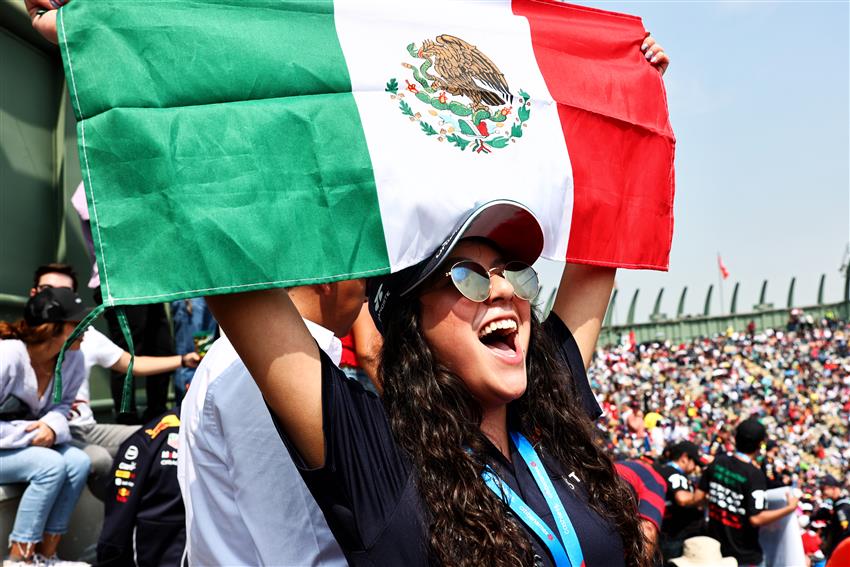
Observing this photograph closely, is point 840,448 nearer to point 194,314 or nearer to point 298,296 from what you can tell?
point 194,314

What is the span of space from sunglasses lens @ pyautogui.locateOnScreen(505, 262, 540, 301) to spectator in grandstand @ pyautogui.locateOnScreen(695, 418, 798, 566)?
4783mm

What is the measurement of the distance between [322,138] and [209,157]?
269mm

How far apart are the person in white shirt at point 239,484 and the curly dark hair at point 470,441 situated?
31 cm

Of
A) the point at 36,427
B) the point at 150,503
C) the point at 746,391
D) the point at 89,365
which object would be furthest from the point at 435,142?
the point at 746,391

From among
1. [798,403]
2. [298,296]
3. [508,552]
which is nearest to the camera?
[508,552]

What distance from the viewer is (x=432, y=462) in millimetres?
1531

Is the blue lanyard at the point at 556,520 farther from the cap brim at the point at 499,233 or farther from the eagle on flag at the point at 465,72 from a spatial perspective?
the eagle on flag at the point at 465,72

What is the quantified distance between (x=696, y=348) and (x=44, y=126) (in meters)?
29.2

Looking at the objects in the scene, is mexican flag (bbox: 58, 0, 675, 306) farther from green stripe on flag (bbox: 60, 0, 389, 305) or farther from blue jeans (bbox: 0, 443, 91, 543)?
blue jeans (bbox: 0, 443, 91, 543)

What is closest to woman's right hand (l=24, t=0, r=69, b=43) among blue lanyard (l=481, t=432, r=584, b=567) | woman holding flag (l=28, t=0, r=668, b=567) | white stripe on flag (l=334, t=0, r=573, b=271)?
woman holding flag (l=28, t=0, r=668, b=567)

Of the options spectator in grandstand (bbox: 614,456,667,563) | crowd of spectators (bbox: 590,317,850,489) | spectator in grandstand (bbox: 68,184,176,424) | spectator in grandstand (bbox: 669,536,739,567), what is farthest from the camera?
crowd of spectators (bbox: 590,317,850,489)

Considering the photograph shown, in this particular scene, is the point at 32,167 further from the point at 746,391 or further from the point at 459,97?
the point at 746,391

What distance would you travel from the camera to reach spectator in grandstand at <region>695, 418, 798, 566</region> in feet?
19.2

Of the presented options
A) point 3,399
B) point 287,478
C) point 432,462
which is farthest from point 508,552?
point 3,399
